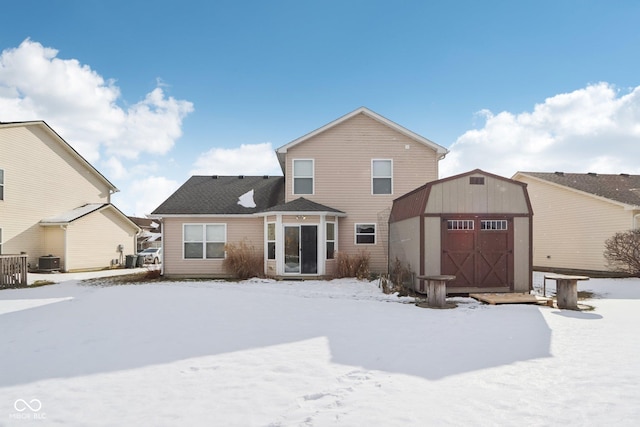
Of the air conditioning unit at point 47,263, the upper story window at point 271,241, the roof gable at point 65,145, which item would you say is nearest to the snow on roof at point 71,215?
the air conditioning unit at point 47,263

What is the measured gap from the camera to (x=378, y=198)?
1620 centimetres

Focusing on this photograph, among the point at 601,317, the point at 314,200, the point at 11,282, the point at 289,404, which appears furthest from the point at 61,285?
the point at 601,317

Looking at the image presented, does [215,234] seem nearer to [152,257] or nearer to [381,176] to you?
[381,176]

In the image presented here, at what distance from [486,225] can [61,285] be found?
15.9 metres

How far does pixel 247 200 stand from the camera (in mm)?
17359

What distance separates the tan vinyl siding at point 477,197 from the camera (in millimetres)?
11070

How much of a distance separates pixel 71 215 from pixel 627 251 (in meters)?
28.0

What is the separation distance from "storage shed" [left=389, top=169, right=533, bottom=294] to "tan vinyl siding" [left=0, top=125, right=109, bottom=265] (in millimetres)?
20676

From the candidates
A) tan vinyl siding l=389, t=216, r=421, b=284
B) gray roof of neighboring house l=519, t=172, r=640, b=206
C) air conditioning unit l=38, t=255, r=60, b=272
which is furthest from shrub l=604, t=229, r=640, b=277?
air conditioning unit l=38, t=255, r=60, b=272

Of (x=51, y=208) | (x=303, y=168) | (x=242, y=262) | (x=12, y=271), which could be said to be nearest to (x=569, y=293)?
(x=303, y=168)

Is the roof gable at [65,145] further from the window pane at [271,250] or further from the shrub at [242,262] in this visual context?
the window pane at [271,250]

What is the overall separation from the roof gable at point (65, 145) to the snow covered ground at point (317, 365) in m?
14.9

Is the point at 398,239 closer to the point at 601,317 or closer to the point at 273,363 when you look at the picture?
the point at 601,317

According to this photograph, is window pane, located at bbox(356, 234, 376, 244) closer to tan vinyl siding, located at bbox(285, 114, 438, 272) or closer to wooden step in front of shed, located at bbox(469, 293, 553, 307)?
tan vinyl siding, located at bbox(285, 114, 438, 272)
